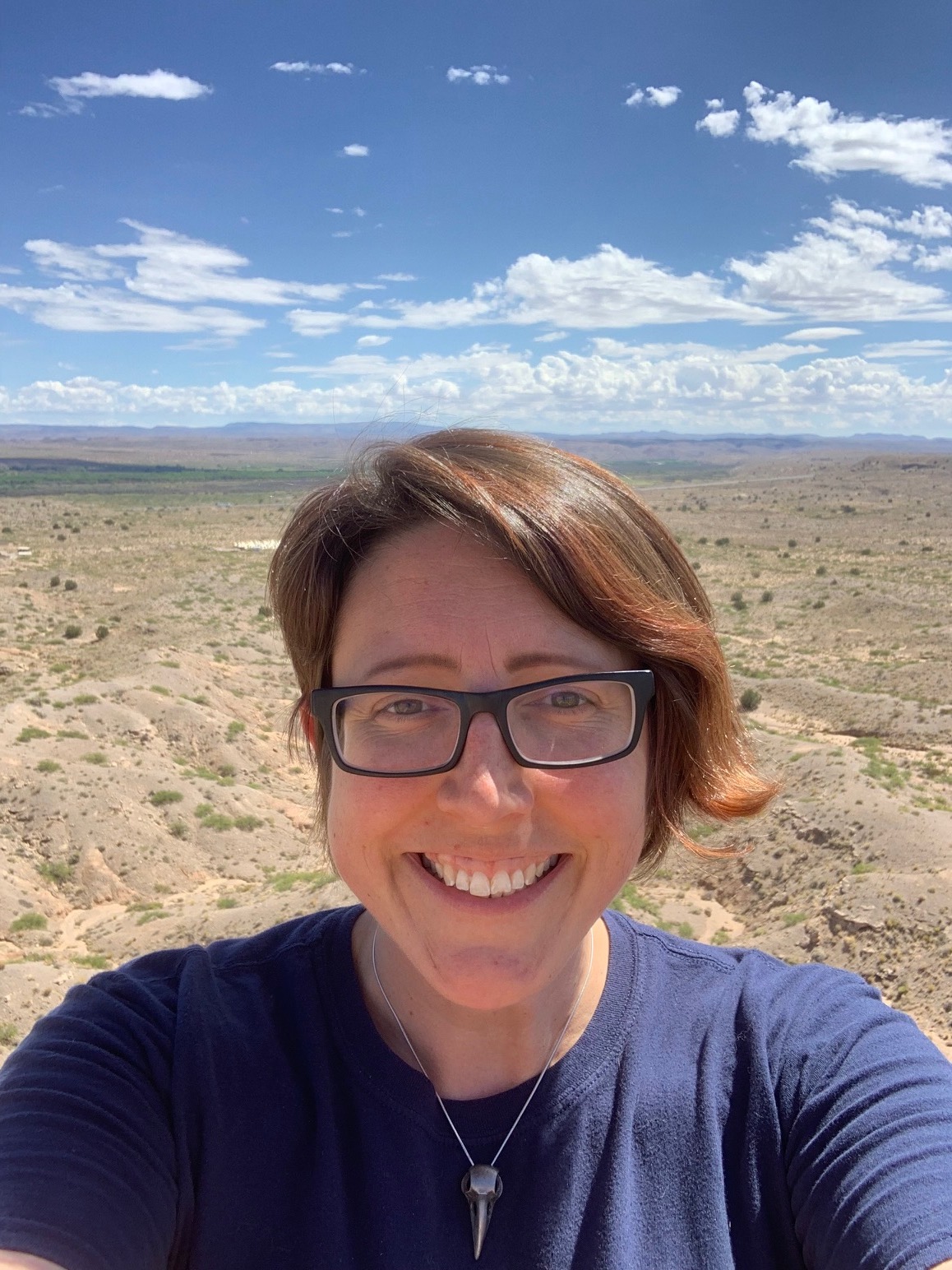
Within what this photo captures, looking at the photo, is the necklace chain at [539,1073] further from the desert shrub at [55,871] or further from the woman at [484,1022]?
the desert shrub at [55,871]

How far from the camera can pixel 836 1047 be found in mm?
1667

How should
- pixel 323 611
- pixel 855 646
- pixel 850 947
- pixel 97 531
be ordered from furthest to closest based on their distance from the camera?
pixel 97 531, pixel 855 646, pixel 850 947, pixel 323 611

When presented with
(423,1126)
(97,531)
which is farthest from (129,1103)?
(97,531)

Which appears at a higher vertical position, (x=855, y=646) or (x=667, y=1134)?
(x=667, y=1134)

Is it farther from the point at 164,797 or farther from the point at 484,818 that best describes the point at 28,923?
the point at 484,818

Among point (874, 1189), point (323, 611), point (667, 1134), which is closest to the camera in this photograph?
point (874, 1189)

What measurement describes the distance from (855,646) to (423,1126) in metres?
29.6

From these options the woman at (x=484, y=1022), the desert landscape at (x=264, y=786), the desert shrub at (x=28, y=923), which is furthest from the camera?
the desert shrub at (x=28, y=923)

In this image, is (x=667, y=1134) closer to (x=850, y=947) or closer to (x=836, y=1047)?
(x=836, y=1047)

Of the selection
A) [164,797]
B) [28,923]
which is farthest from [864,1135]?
[164,797]

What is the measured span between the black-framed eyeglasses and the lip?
0.75 feet

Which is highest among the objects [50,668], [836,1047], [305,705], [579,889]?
[305,705]

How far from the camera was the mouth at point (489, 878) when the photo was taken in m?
1.70

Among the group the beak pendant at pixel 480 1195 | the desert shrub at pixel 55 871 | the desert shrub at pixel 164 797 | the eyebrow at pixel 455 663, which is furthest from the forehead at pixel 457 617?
the desert shrub at pixel 164 797
